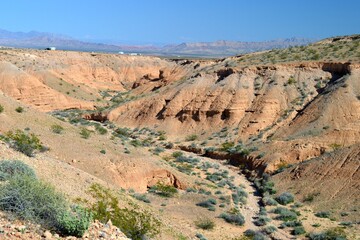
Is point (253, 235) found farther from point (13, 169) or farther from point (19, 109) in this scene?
point (19, 109)

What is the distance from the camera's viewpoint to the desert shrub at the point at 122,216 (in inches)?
474

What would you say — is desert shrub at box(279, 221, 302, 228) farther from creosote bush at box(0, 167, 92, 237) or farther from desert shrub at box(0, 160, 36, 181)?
desert shrub at box(0, 160, 36, 181)

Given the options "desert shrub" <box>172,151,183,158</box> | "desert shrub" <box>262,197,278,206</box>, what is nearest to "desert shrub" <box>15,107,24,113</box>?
"desert shrub" <box>172,151,183,158</box>

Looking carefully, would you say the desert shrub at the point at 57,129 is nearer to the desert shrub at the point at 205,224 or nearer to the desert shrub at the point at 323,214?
the desert shrub at the point at 205,224

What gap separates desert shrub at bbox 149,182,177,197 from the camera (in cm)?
2120

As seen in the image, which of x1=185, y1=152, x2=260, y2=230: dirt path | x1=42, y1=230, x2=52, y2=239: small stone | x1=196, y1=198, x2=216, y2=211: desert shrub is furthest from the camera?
x1=185, y1=152, x2=260, y2=230: dirt path

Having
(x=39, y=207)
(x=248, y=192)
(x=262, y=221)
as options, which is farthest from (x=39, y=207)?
(x=248, y=192)

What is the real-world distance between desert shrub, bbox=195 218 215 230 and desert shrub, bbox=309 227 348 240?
449 centimetres

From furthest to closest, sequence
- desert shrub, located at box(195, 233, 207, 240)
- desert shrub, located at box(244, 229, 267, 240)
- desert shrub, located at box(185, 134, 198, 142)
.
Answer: desert shrub, located at box(185, 134, 198, 142) → desert shrub, located at box(244, 229, 267, 240) → desert shrub, located at box(195, 233, 207, 240)

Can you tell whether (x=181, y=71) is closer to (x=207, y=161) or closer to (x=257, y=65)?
(x=257, y=65)

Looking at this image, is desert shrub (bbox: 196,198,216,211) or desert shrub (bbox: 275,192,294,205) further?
desert shrub (bbox: 275,192,294,205)

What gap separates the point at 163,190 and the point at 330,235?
8.26m

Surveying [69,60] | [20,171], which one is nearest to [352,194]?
[20,171]

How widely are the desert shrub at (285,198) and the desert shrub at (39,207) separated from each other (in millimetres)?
16667
